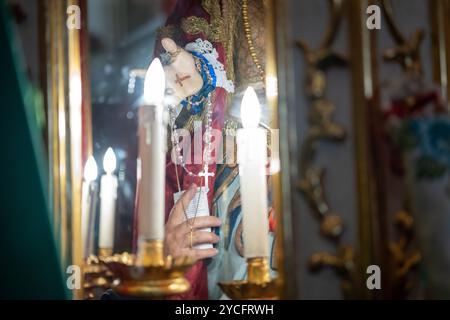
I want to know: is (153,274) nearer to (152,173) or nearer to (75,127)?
(152,173)

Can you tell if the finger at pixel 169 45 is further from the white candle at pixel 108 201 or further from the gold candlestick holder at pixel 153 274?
the gold candlestick holder at pixel 153 274

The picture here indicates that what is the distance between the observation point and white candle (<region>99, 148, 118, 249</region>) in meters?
0.70

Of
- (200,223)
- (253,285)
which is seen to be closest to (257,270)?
(253,285)

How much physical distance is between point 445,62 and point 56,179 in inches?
16.4

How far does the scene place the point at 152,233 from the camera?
1.93ft

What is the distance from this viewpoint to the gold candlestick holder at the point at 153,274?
22.5 inches

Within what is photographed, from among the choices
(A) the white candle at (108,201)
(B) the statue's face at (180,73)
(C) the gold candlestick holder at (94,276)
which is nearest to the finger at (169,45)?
(B) the statue's face at (180,73)

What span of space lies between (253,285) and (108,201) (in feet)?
0.61

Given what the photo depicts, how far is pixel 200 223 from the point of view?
2.37 feet

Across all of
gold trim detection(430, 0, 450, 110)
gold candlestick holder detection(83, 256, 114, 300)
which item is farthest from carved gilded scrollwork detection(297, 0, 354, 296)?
gold candlestick holder detection(83, 256, 114, 300)

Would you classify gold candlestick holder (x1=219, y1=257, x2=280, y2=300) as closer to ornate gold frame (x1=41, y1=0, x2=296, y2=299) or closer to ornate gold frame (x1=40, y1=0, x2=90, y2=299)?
ornate gold frame (x1=41, y1=0, x2=296, y2=299)
